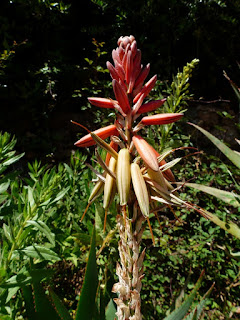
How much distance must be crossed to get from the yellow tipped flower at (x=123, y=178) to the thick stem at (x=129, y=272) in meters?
0.03

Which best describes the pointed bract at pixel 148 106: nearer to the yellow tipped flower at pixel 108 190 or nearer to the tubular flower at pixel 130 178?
the tubular flower at pixel 130 178

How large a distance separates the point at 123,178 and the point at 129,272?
222mm

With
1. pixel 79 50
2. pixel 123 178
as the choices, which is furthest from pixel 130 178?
pixel 79 50

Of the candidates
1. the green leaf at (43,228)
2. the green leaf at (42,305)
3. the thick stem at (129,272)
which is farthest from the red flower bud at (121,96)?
the green leaf at (43,228)

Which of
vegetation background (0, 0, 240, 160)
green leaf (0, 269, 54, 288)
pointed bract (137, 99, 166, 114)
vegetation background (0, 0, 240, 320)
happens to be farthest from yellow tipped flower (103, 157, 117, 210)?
vegetation background (0, 0, 240, 160)

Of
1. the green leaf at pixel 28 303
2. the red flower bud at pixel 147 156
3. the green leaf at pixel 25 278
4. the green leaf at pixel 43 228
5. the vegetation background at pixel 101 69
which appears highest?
the vegetation background at pixel 101 69

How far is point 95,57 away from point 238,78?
2161mm

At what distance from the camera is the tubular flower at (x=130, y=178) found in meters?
0.57

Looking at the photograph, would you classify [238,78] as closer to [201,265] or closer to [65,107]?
[65,107]

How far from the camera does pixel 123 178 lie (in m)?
0.58

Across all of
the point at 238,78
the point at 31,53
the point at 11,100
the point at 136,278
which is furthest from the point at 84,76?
the point at 136,278

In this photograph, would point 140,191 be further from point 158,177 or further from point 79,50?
point 79,50

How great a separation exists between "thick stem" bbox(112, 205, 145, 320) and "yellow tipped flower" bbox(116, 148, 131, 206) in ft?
0.09

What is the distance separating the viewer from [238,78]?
3.70 meters
